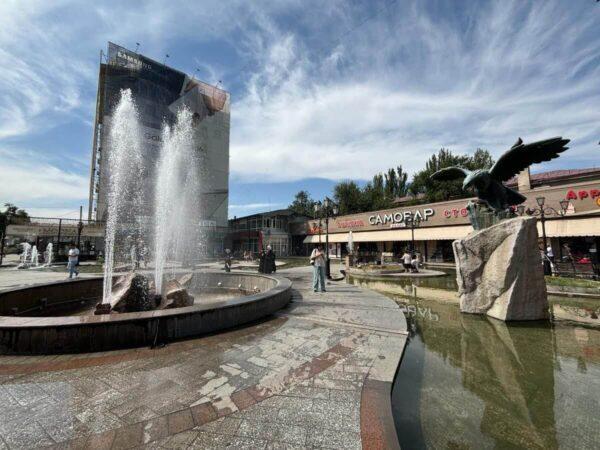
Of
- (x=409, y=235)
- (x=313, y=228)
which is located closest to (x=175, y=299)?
(x=409, y=235)

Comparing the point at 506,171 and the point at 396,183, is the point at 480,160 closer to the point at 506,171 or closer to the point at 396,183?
the point at 396,183

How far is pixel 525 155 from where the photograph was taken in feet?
25.9

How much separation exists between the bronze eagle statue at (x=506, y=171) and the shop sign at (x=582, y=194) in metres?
16.4

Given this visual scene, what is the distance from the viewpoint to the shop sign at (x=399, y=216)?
91.3 ft

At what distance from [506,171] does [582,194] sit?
17001 mm

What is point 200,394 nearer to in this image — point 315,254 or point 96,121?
point 315,254

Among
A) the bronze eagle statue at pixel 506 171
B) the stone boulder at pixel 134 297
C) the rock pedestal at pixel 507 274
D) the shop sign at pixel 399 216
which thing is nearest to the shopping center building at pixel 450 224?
the shop sign at pixel 399 216

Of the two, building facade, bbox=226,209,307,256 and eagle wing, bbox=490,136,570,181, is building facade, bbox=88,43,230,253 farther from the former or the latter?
eagle wing, bbox=490,136,570,181

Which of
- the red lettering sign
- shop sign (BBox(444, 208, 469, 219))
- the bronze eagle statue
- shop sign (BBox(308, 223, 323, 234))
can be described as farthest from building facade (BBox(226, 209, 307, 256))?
the bronze eagle statue

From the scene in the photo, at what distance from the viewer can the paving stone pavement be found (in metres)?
2.28

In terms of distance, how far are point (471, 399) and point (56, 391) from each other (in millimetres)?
4591

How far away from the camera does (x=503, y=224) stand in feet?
22.2

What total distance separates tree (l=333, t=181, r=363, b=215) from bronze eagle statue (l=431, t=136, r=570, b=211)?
37.1 m

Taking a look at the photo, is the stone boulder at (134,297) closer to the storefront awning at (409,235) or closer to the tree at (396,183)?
the storefront awning at (409,235)
